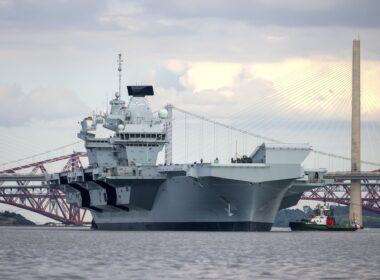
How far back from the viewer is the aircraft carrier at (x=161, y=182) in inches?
3637

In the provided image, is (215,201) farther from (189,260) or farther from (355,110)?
(355,110)

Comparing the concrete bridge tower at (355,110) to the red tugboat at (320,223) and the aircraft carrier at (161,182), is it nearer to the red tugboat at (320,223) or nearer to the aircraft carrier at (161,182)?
the red tugboat at (320,223)

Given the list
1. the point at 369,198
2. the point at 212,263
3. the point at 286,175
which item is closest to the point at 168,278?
the point at 212,263

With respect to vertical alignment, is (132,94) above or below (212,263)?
above

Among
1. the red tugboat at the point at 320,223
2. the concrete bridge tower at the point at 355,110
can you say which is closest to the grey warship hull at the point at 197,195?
the red tugboat at the point at 320,223

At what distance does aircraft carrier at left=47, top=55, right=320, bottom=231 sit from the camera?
9238 centimetres

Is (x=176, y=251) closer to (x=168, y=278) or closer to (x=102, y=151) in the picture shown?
(x=168, y=278)

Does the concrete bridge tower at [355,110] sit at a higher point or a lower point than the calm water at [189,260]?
higher

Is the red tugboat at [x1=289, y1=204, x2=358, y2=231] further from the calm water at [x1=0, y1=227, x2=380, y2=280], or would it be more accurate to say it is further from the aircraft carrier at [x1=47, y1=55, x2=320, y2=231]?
the calm water at [x1=0, y1=227, x2=380, y2=280]

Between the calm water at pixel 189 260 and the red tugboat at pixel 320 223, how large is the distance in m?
38.5

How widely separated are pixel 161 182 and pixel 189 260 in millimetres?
43824

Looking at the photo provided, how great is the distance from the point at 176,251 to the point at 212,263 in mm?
10332

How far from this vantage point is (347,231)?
12069cm

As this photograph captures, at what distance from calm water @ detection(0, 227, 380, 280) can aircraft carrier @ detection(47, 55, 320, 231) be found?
15.6 metres
